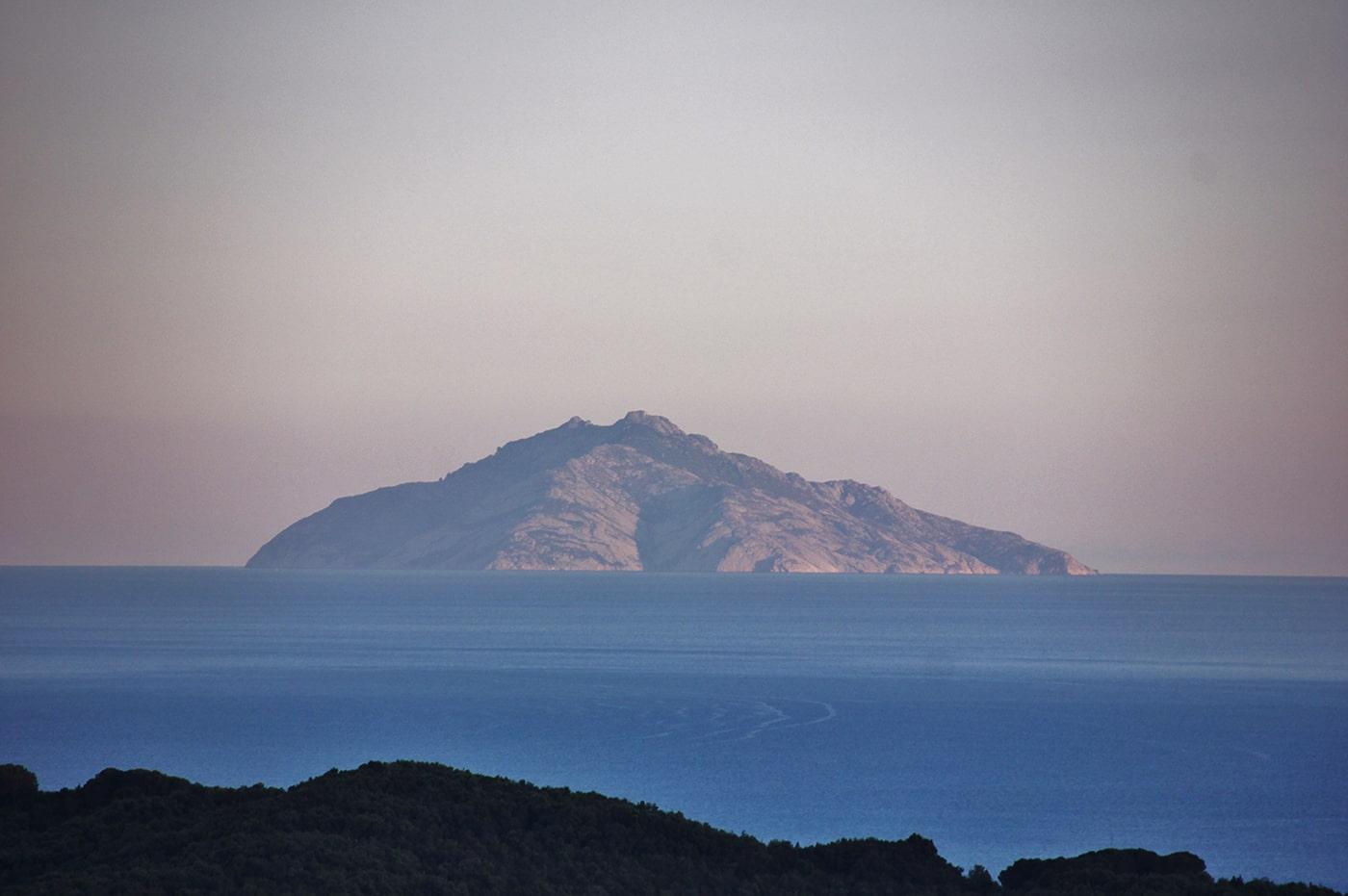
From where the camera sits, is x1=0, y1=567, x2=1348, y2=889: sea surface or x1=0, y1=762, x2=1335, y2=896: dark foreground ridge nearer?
x1=0, y1=762, x2=1335, y2=896: dark foreground ridge

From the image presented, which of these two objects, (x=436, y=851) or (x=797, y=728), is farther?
(x=797, y=728)

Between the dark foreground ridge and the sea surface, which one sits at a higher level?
the dark foreground ridge

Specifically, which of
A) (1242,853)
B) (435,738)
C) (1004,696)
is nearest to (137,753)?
(435,738)

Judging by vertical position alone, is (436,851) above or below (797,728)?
above

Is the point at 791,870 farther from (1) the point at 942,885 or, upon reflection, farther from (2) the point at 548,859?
(2) the point at 548,859
